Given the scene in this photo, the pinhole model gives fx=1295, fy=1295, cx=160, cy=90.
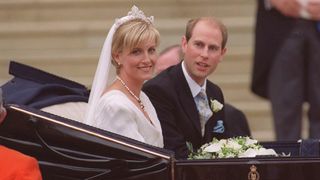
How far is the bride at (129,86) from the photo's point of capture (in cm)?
610

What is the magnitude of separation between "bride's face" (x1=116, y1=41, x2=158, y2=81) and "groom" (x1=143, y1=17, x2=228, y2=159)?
351 mm

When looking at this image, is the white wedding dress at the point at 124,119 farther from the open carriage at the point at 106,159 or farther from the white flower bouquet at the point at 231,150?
the open carriage at the point at 106,159

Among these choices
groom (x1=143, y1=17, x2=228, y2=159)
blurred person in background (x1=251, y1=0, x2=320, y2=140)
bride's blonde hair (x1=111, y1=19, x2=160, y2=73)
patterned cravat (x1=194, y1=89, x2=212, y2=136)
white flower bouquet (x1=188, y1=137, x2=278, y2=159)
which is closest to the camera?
white flower bouquet (x1=188, y1=137, x2=278, y2=159)

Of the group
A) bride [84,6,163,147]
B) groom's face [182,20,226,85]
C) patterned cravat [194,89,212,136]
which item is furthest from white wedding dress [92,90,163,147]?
groom's face [182,20,226,85]

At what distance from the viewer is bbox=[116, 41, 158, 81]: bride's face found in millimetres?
6223

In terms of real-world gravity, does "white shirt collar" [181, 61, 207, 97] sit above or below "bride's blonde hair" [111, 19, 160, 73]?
below

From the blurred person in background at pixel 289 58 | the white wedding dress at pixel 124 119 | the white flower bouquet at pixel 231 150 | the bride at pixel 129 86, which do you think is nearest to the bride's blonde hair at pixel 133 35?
the bride at pixel 129 86

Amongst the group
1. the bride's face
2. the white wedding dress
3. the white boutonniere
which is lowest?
the white wedding dress

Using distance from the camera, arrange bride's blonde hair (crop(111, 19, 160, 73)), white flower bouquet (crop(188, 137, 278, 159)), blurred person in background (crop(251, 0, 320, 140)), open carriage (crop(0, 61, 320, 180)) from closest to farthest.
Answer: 1. open carriage (crop(0, 61, 320, 180))
2. white flower bouquet (crop(188, 137, 278, 159))
3. bride's blonde hair (crop(111, 19, 160, 73))
4. blurred person in background (crop(251, 0, 320, 140))

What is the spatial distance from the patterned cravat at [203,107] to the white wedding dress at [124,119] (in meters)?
0.49

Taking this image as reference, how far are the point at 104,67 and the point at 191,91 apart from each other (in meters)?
0.55

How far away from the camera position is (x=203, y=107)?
6.79 metres

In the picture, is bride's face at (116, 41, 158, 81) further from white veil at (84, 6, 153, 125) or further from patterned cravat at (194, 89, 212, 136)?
patterned cravat at (194, 89, 212, 136)

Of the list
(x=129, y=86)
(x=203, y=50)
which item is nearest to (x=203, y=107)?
(x=203, y=50)
